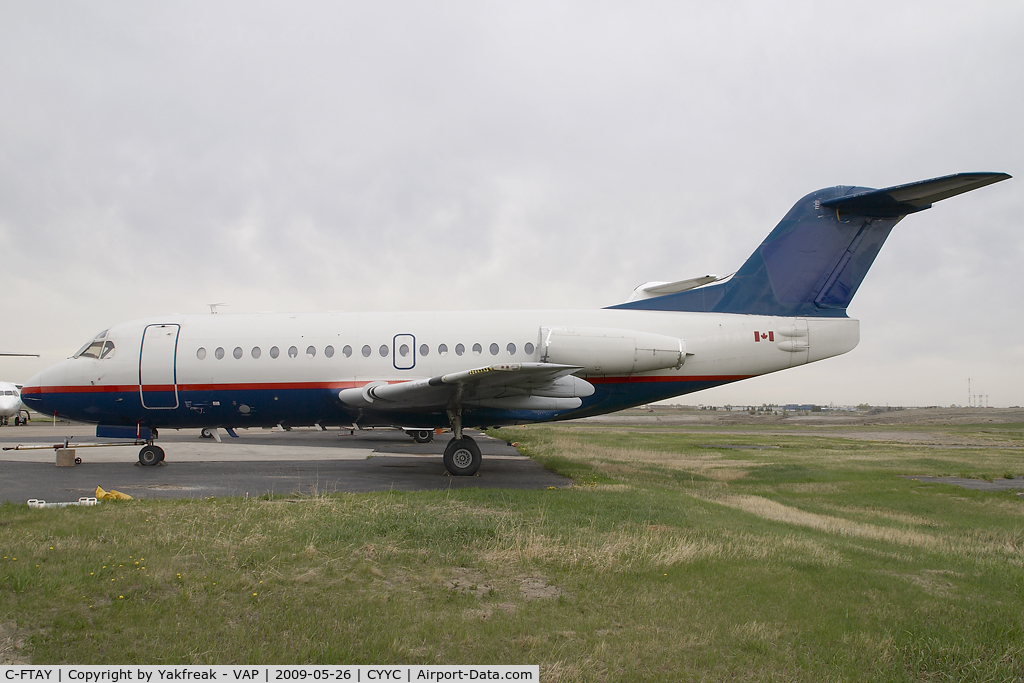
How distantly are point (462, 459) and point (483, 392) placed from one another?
204 cm

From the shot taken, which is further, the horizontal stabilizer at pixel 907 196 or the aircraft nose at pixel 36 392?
the aircraft nose at pixel 36 392

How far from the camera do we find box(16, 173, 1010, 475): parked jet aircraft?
14.3m

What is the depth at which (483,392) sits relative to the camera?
525 inches

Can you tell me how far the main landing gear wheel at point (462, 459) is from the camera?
46.6ft

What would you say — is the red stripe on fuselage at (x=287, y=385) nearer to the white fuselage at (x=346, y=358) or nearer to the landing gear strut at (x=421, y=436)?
the white fuselage at (x=346, y=358)

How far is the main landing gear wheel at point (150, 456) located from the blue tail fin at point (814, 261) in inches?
568

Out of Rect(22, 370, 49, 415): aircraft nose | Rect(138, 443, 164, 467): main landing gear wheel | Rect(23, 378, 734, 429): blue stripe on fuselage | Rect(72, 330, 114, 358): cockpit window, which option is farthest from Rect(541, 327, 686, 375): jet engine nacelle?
Rect(22, 370, 49, 415): aircraft nose

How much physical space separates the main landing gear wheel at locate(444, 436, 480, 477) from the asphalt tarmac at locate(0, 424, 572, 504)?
0.25 m

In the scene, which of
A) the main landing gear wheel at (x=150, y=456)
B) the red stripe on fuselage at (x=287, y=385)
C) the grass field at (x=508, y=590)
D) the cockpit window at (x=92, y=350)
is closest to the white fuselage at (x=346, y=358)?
the red stripe on fuselage at (x=287, y=385)

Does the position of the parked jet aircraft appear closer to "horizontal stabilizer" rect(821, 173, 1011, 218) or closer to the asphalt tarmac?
"horizontal stabilizer" rect(821, 173, 1011, 218)

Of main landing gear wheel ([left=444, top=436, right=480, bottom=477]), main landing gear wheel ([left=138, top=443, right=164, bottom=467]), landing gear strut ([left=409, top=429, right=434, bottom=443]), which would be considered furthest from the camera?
landing gear strut ([left=409, top=429, right=434, bottom=443])

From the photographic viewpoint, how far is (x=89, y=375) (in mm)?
14766

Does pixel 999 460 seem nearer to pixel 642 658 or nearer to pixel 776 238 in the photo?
pixel 776 238

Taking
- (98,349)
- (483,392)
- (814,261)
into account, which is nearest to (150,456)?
(98,349)
